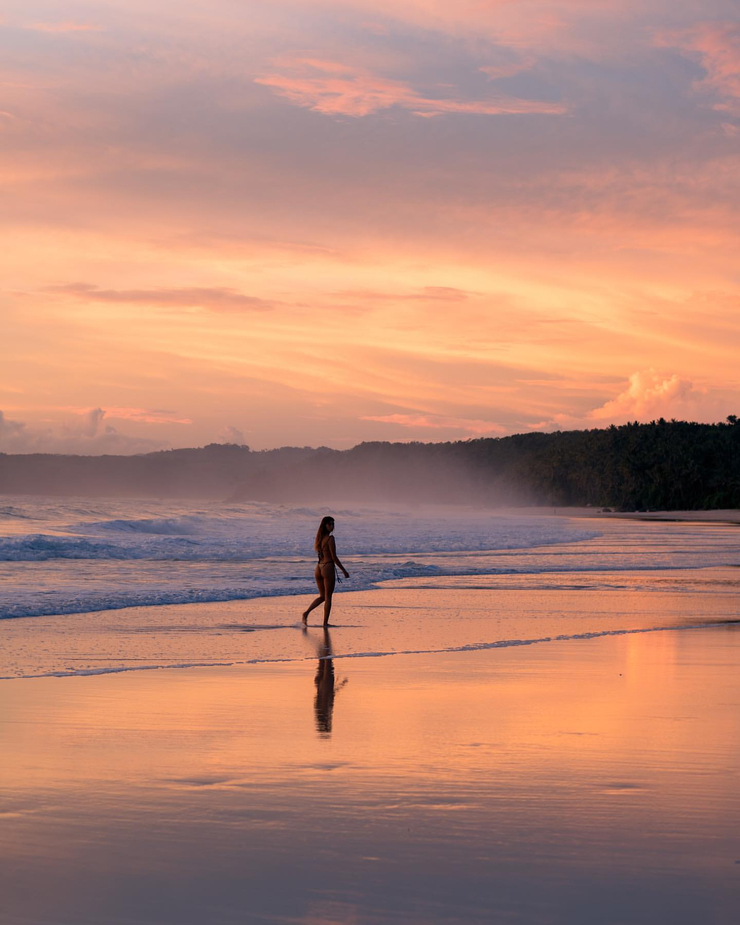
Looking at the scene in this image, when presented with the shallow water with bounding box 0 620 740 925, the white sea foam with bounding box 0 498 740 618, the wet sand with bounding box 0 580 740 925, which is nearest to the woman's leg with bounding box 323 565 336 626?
the white sea foam with bounding box 0 498 740 618

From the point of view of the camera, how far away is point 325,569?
17.3 m

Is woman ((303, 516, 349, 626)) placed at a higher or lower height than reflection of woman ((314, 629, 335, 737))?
higher

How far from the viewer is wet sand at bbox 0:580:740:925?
15.7ft

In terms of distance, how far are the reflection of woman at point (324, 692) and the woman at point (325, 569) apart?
299 centimetres

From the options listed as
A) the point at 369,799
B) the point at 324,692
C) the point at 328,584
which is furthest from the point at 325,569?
the point at 369,799

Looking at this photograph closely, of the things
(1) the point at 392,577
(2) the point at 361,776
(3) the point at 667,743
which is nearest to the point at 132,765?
(2) the point at 361,776

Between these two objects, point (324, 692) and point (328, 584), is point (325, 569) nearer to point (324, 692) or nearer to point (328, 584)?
point (328, 584)

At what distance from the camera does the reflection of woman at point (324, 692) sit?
342 inches

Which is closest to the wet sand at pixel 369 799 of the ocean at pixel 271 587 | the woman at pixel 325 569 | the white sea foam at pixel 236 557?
the ocean at pixel 271 587

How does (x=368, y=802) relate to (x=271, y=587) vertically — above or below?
below

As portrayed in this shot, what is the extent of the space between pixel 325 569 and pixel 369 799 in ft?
36.0

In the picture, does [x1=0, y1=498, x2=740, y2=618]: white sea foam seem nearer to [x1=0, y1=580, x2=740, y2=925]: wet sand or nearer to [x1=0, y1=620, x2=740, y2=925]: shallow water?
[x1=0, y1=580, x2=740, y2=925]: wet sand

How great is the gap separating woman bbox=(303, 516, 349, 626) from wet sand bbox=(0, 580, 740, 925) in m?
5.66

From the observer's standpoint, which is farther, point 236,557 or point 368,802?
point 236,557
